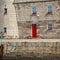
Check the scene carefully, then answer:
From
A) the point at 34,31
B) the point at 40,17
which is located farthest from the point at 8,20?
the point at 40,17

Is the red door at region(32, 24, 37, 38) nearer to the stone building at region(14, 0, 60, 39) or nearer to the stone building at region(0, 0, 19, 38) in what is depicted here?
the stone building at region(14, 0, 60, 39)

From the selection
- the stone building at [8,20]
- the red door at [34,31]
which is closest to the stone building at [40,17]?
the red door at [34,31]

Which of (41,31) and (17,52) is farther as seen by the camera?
(41,31)

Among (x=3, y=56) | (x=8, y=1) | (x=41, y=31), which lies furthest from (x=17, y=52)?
(x=8, y=1)

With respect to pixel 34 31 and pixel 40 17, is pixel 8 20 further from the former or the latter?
pixel 40 17

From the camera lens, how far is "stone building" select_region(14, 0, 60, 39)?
96.7 ft

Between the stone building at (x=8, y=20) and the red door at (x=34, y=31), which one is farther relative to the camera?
the stone building at (x=8, y=20)

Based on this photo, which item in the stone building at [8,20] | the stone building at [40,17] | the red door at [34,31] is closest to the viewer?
the stone building at [40,17]

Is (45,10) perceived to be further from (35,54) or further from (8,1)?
(35,54)

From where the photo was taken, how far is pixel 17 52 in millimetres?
23828

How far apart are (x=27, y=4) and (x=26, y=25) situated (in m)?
2.33

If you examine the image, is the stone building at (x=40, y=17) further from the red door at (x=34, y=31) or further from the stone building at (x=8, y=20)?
the stone building at (x=8, y=20)

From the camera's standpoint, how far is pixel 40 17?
30.2 meters

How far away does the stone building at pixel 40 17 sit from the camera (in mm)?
29484
